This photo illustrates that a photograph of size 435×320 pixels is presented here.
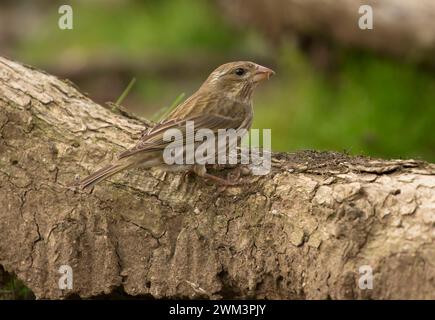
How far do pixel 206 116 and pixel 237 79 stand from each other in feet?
1.71

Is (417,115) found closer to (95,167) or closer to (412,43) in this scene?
(412,43)

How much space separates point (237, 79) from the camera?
245 inches

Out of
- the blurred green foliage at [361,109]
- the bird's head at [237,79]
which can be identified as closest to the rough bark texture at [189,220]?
the bird's head at [237,79]

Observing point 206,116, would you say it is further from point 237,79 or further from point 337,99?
point 337,99

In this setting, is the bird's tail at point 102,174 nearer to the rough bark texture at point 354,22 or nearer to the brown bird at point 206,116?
the brown bird at point 206,116

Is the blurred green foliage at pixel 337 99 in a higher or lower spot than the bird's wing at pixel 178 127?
higher

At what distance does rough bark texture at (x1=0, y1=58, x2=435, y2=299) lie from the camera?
464cm

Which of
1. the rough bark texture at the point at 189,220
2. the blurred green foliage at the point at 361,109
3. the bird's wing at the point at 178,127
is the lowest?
the rough bark texture at the point at 189,220

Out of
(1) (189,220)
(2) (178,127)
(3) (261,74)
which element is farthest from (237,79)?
(1) (189,220)

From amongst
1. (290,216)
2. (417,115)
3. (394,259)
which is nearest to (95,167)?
(290,216)

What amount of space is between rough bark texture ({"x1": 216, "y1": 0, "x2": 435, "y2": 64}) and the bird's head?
3.40m

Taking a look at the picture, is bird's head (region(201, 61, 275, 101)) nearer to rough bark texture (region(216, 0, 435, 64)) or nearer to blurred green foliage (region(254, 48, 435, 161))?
blurred green foliage (region(254, 48, 435, 161))

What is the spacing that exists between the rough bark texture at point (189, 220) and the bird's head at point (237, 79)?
72cm

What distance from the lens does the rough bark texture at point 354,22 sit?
9180mm
